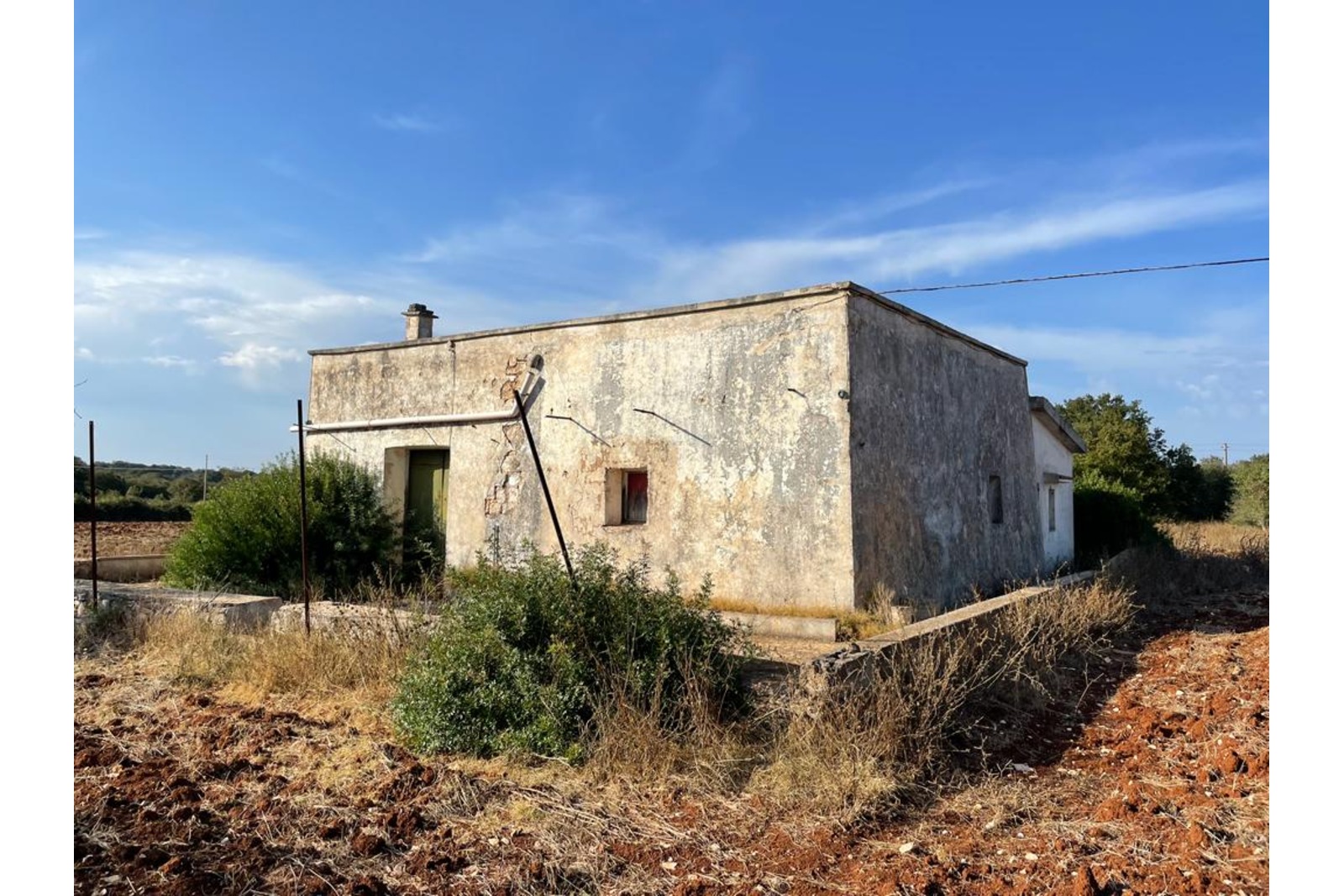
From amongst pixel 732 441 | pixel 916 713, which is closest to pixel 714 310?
pixel 732 441

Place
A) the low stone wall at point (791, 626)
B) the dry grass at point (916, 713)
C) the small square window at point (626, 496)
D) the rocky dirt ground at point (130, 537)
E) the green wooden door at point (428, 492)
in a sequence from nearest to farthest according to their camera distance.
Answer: the dry grass at point (916, 713) < the low stone wall at point (791, 626) < the small square window at point (626, 496) < the green wooden door at point (428, 492) < the rocky dirt ground at point (130, 537)

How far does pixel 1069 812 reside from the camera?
5137 mm

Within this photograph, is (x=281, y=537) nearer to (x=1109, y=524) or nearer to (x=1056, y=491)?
(x=1056, y=491)

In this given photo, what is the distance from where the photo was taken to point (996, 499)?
1336 centimetres

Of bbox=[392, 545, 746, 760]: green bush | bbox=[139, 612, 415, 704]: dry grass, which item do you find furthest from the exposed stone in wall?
bbox=[392, 545, 746, 760]: green bush

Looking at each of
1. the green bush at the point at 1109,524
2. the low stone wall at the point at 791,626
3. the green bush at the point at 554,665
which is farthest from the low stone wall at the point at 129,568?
the green bush at the point at 1109,524

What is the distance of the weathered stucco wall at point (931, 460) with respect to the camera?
390 inches

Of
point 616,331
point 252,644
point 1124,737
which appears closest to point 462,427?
point 616,331

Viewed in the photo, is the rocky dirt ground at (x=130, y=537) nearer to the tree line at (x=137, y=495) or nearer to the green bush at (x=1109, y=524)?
the tree line at (x=137, y=495)

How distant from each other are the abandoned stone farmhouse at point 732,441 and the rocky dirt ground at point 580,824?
3784 millimetres

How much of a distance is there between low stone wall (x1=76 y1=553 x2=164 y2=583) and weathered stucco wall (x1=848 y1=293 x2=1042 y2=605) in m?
11.6

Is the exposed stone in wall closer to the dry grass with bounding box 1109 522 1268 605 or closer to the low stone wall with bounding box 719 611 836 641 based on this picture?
the low stone wall with bounding box 719 611 836 641

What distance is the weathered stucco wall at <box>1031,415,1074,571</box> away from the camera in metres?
15.3

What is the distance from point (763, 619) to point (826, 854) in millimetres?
4895
